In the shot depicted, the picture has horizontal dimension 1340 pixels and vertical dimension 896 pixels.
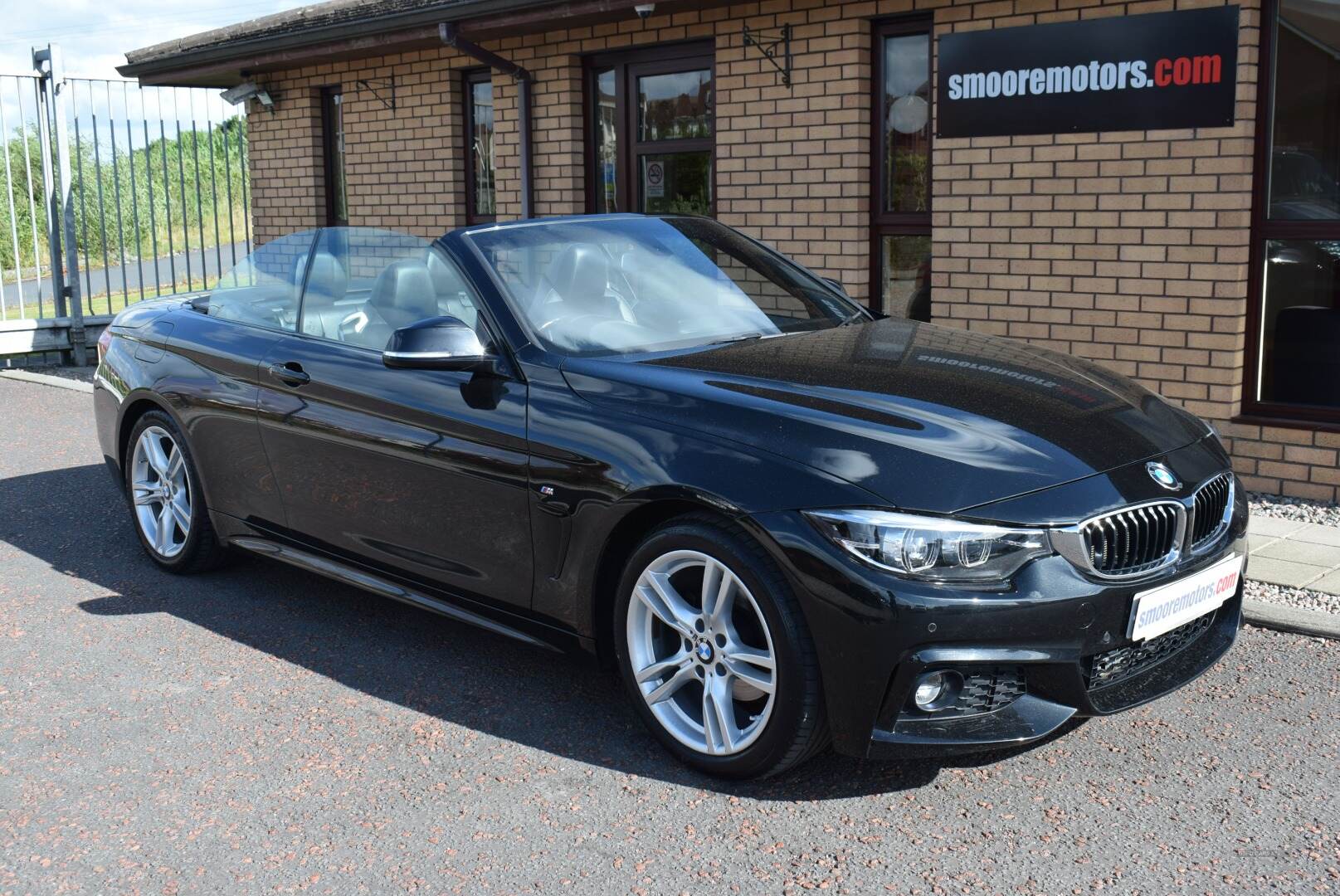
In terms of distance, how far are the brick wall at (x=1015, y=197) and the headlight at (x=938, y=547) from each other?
13.4 feet

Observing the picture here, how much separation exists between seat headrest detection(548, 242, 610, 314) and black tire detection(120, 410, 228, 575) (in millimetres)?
1993

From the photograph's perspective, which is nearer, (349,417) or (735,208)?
(349,417)

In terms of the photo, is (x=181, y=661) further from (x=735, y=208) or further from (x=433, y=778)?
(x=735, y=208)

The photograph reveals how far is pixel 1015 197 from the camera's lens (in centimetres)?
772

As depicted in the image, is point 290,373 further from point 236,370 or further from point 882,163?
point 882,163

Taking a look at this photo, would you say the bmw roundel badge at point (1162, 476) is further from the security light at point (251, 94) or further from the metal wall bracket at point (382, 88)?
the security light at point (251, 94)

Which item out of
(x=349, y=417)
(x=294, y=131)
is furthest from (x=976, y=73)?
(x=294, y=131)

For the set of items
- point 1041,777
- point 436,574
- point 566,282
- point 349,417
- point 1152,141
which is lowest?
point 1041,777

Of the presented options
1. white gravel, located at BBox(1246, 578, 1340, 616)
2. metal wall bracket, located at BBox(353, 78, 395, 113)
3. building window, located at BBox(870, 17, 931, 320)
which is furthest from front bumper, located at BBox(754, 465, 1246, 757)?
metal wall bracket, located at BBox(353, 78, 395, 113)

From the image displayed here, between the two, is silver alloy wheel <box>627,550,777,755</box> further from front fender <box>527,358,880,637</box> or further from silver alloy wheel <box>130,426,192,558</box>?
silver alloy wheel <box>130,426,192,558</box>

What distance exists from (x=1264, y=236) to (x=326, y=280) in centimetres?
468

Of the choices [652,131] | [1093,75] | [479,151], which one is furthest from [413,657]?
[479,151]

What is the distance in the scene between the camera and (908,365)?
14.1ft

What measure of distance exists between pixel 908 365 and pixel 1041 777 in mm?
1292
